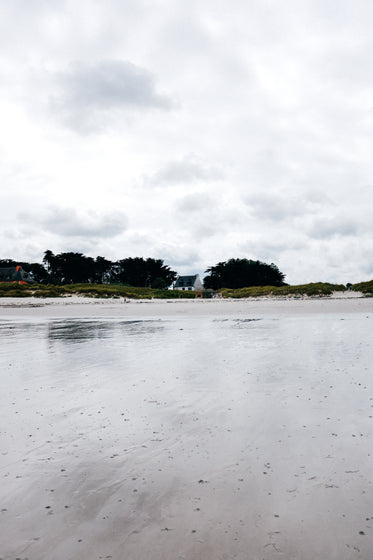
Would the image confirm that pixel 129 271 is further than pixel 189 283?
No

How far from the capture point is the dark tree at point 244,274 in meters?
91.9

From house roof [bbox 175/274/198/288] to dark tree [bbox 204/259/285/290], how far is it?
25257 millimetres

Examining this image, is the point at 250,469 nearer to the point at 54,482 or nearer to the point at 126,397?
the point at 54,482

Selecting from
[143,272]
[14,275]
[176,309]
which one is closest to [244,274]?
[143,272]

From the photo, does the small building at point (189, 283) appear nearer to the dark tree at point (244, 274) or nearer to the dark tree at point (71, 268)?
the dark tree at point (244, 274)

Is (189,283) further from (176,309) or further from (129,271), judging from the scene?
(176,309)

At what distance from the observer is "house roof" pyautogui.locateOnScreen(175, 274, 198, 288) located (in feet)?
417

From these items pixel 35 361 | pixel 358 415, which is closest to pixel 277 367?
pixel 358 415

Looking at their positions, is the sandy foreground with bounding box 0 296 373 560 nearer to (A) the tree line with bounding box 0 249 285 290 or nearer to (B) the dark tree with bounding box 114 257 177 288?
(A) the tree line with bounding box 0 249 285 290

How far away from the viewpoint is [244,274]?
3637 inches

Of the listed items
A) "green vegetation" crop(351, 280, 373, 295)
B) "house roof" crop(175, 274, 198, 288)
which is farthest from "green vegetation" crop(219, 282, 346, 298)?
"house roof" crop(175, 274, 198, 288)

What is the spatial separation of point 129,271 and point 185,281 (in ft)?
68.4

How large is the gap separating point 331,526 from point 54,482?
2196mm

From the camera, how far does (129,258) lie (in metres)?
119
